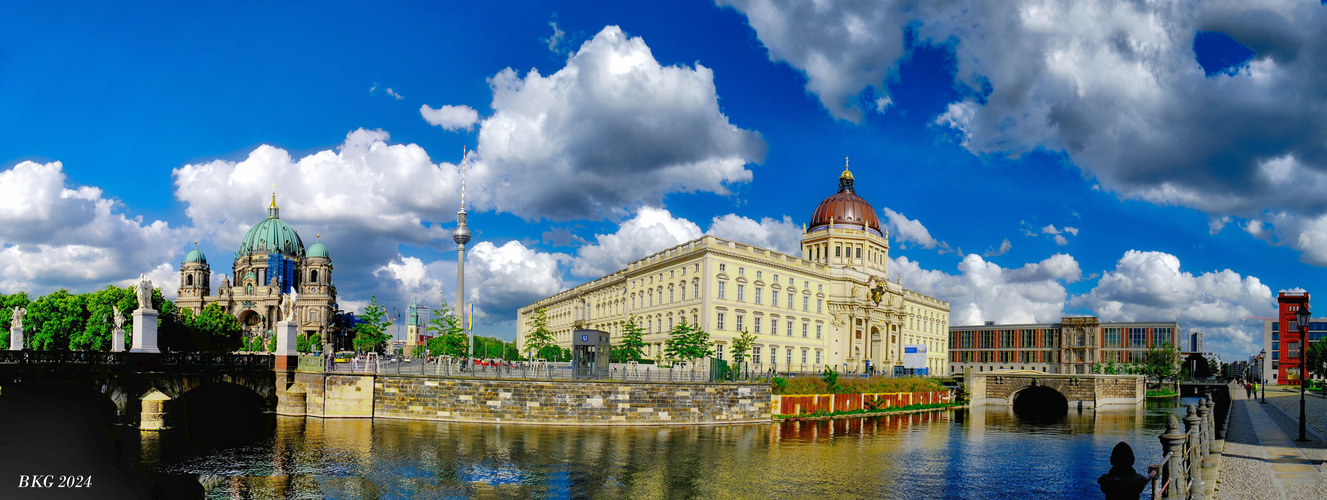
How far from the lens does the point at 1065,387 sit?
86.1 m

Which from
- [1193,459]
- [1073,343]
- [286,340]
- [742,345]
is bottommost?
[1073,343]

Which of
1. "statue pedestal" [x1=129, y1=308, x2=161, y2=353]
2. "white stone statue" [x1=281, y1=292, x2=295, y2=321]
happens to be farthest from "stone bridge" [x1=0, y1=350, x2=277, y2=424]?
"white stone statue" [x1=281, y1=292, x2=295, y2=321]

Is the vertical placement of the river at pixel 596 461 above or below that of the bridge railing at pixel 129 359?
below

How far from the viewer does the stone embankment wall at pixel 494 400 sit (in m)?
45.7

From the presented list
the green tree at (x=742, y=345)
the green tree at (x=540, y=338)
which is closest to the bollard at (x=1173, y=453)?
the green tree at (x=742, y=345)

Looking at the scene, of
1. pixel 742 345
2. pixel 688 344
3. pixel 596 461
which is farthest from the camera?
pixel 742 345

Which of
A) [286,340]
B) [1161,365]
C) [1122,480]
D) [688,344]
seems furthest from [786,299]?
[1122,480]

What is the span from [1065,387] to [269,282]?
143007 mm

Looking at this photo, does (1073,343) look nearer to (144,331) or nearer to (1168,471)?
(144,331)

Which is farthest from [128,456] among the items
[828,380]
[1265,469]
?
[828,380]

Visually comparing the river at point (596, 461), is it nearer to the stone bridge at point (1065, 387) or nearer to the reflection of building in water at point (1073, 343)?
the stone bridge at point (1065, 387)

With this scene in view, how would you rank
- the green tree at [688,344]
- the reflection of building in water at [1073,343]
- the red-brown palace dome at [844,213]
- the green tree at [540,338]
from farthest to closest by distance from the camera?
1. the reflection of building in water at [1073,343]
2. the red-brown palace dome at [844,213]
3. the green tree at [540,338]
4. the green tree at [688,344]

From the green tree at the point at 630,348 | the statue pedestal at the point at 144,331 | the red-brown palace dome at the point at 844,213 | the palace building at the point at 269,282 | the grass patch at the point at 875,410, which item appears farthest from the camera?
the palace building at the point at 269,282

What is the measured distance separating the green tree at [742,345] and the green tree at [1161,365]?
78157 millimetres
